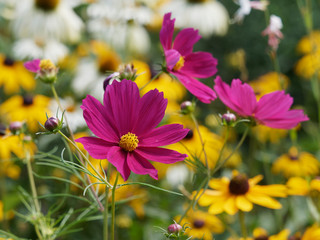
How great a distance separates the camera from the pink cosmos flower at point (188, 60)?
1.38 ft

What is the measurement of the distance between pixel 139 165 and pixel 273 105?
0.17m

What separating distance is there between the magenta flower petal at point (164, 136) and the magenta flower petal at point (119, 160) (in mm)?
20

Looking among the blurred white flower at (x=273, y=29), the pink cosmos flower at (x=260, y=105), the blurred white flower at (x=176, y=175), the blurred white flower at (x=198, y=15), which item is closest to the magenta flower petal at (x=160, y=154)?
the pink cosmos flower at (x=260, y=105)

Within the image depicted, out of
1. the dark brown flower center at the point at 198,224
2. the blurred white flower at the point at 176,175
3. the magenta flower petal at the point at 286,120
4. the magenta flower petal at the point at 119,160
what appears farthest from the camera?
the blurred white flower at the point at 176,175

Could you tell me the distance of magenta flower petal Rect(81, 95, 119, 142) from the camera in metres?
0.34

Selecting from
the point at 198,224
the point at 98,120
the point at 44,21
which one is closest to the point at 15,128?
the point at 98,120

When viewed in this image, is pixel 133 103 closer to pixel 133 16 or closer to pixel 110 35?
pixel 133 16

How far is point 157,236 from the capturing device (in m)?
1.01

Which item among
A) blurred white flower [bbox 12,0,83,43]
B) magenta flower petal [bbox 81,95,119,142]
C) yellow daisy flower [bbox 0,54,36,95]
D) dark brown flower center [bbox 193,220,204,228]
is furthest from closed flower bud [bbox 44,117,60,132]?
blurred white flower [bbox 12,0,83,43]

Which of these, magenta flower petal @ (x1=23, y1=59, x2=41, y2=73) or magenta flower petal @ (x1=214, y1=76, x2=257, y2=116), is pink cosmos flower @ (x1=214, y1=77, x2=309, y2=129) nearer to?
magenta flower petal @ (x1=214, y1=76, x2=257, y2=116)

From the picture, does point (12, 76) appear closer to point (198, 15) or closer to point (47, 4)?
point (47, 4)

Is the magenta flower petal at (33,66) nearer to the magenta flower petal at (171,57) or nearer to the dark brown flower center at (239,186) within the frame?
the magenta flower petal at (171,57)

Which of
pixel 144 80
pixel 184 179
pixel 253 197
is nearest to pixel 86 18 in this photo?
pixel 144 80

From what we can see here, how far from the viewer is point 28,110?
46.2 inches
